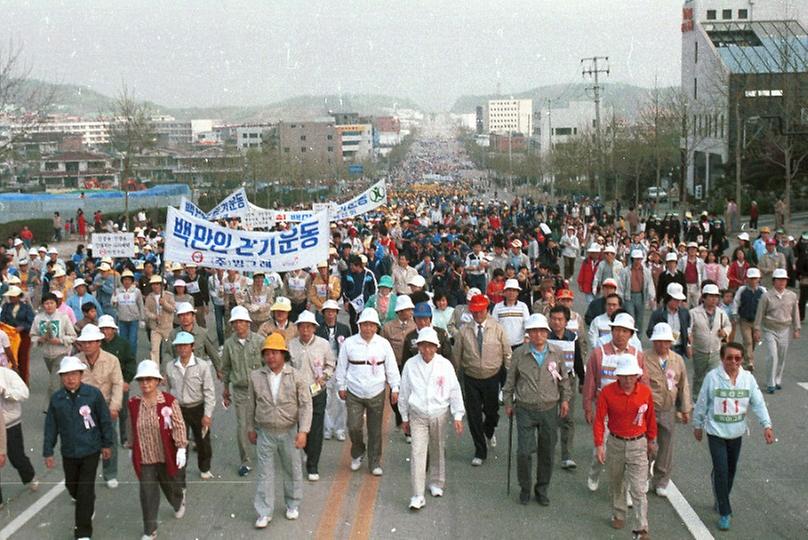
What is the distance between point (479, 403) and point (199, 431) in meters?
2.60

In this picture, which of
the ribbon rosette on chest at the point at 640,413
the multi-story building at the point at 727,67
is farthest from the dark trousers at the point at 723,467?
the multi-story building at the point at 727,67

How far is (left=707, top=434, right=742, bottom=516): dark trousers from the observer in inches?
289

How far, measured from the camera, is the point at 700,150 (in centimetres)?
6216

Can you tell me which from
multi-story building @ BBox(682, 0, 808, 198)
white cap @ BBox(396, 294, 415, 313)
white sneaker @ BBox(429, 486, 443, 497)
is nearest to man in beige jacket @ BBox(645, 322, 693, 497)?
white sneaker @ BBox(429, 486, 443, 497)

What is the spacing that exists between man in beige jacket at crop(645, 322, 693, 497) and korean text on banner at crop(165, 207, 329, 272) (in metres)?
5.15

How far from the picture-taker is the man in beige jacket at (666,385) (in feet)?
25.6

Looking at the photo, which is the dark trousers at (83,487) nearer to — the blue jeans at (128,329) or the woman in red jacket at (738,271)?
the blue jeans at (128,329)

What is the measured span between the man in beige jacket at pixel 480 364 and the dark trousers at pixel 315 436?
137cm

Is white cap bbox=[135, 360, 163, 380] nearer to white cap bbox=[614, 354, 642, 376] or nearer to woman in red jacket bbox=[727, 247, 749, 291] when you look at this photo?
white cap bbox=[614, 354, 642, 376]

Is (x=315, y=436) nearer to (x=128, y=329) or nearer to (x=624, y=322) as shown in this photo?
(x=624, y=322)

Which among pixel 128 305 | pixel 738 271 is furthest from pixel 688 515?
pixel 738 271

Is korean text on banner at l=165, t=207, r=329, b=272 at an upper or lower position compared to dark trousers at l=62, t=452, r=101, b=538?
upper

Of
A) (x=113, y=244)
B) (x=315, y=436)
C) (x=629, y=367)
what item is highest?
(x=113, y=244)

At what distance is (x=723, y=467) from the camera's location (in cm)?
737
